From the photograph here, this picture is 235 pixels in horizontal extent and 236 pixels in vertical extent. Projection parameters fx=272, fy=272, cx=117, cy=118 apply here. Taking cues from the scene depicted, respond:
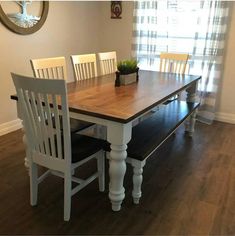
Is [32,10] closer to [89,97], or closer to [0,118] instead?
[0,118]

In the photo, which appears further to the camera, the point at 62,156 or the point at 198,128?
the point at 198,128

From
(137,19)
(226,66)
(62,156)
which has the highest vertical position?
(137,19)

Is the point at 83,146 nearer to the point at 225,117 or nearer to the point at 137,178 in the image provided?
the point at 137,178

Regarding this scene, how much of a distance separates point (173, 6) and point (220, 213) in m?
3.11

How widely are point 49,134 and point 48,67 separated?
1.10 m

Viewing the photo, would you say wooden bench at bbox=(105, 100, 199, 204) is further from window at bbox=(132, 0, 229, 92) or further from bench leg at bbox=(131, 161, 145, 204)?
window at bbox=(132, 0, 229, 92)

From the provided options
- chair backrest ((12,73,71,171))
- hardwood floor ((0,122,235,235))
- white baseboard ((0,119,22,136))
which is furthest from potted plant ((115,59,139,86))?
white baseboard ((0,119,22,136))

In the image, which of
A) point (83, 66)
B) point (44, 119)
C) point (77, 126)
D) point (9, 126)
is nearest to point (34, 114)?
point (44, 119)

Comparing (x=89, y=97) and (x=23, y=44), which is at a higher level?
(x=23, y=44)

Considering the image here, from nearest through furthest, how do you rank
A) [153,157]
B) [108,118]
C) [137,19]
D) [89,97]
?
1. [108,118]
2. [89,97]
3. [153,157]
4. [137,19]

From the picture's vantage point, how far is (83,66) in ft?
10.4

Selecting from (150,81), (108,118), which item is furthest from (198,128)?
(108,118)

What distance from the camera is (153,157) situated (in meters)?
2.92

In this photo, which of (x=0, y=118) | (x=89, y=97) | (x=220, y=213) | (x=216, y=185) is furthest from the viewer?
(x=0, y=118)
